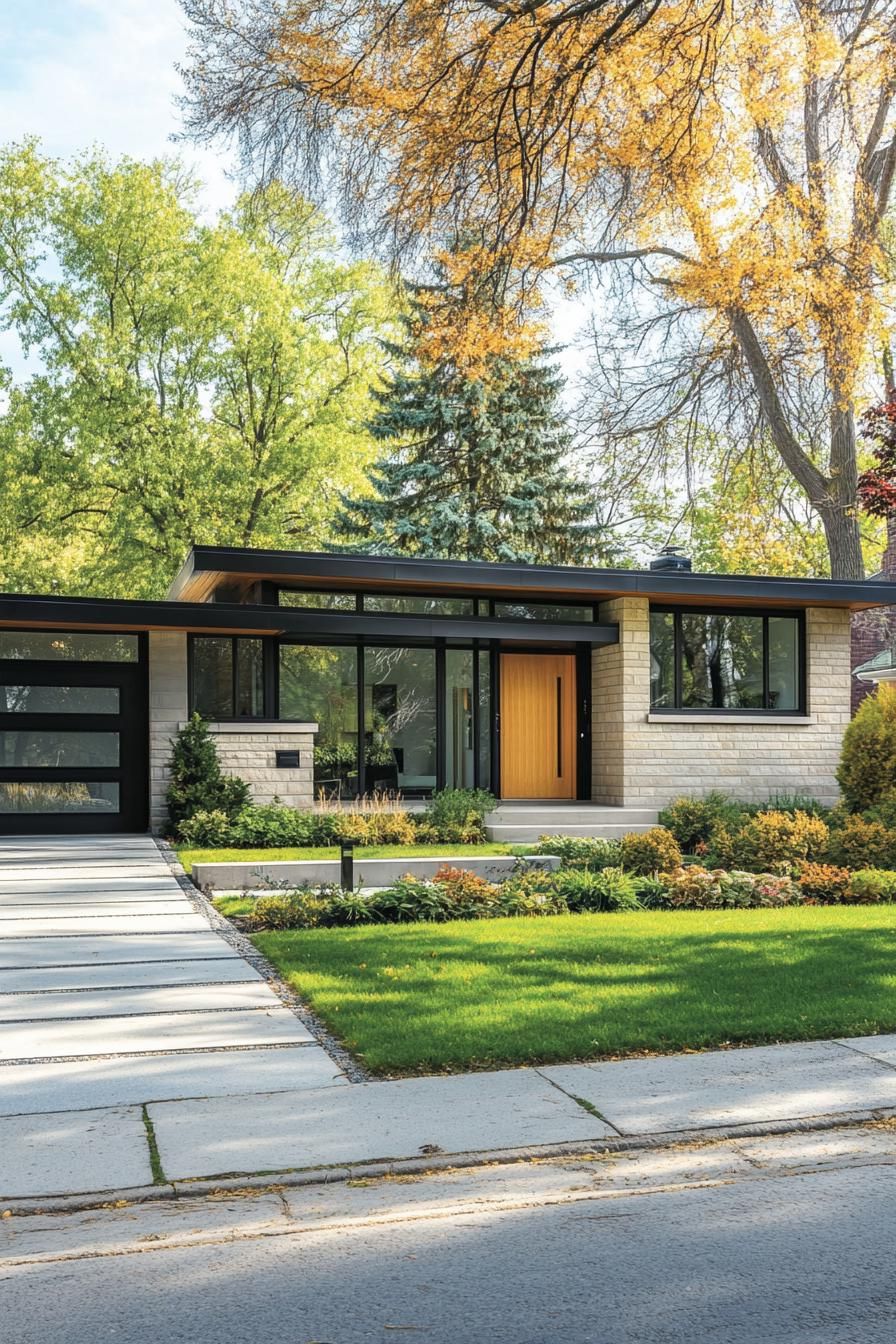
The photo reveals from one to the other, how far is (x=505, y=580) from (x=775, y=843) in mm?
6975

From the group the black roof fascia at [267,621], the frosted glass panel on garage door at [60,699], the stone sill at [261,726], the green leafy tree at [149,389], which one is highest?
the green leafy tree at [149,389]

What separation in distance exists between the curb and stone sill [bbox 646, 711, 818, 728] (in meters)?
14.4

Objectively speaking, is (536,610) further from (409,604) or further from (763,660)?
(763,660)

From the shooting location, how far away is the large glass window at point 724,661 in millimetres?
20062

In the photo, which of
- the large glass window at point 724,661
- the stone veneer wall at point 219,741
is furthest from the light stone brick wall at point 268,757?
the large glass window at point 724,661

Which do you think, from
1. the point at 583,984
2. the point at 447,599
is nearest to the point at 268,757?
the point at 447,599

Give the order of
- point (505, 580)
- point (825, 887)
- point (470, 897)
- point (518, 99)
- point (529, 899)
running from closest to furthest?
1. point (518, 99)
2. point (470, 897)
3. point (529, 899)
4. point (825, 887)
5. point (505, 580)

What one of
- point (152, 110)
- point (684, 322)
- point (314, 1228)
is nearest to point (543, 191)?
point (152, 110)

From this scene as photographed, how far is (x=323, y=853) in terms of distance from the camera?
1495cm

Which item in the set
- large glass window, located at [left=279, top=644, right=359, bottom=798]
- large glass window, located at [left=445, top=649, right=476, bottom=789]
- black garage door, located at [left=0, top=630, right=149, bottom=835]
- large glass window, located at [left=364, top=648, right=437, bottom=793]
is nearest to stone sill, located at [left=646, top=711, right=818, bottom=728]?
large glass window, located at [left=445, top=649, right=476, bottom=789]

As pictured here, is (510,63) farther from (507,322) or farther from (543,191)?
(507,322)

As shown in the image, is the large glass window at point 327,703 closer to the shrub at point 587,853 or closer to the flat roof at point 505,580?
the flat roof at point 505,580

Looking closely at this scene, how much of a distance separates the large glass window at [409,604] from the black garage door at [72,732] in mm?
3710

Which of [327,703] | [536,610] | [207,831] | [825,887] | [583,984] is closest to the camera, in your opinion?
[583,984]
